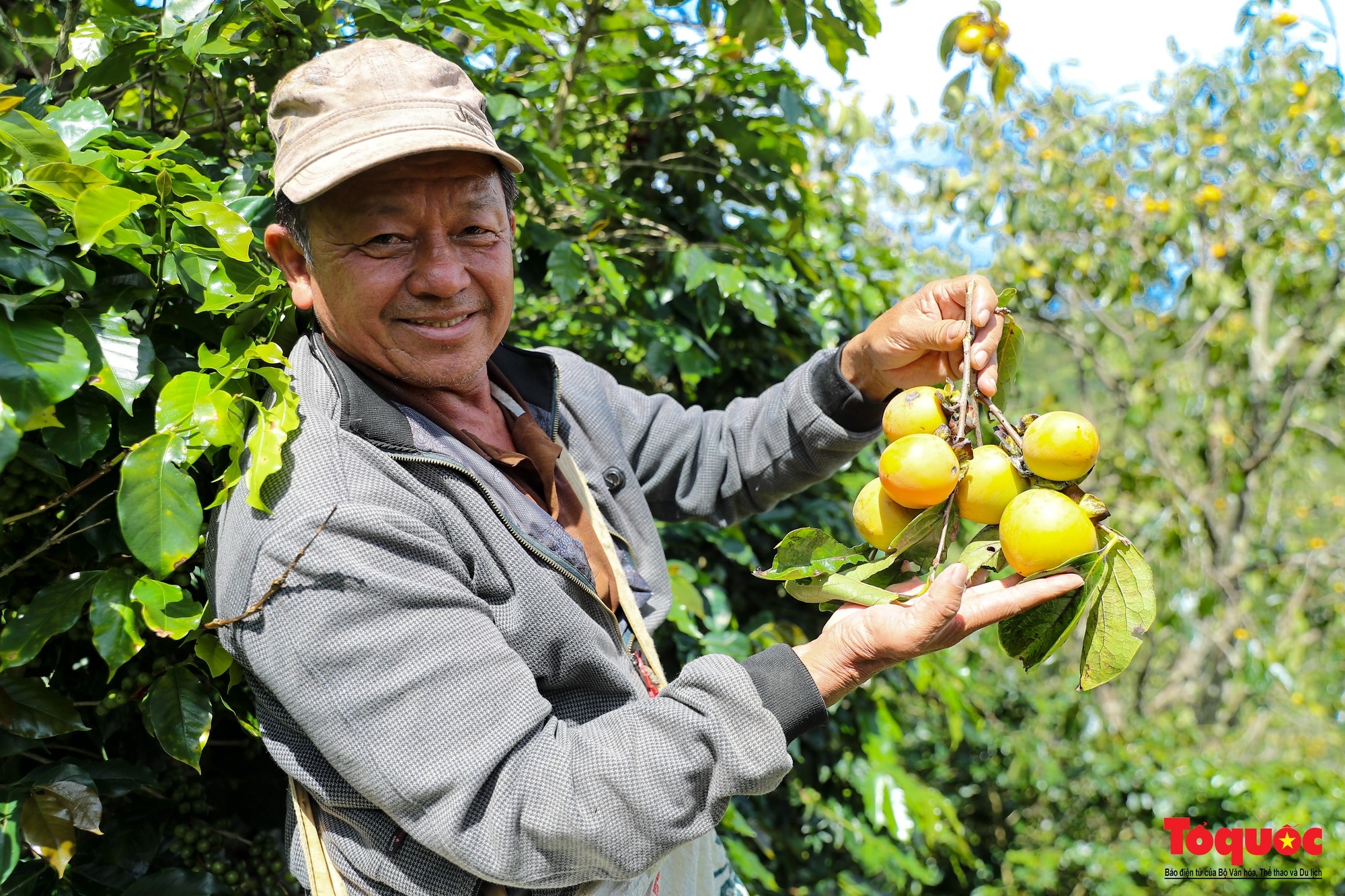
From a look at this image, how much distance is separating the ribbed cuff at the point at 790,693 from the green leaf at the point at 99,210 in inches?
38.2

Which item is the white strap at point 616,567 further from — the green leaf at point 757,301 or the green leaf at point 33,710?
the green leaf at point 757,301

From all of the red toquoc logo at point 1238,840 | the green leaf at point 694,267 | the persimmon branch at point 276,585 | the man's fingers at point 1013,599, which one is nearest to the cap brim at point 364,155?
the persimmon branch at point 276,585

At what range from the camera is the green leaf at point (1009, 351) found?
5.00 feet

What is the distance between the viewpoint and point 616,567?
1.61 metres

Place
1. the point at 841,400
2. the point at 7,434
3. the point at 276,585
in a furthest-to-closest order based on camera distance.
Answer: the point at 841,400
the point at 276,585
the point at 7,434

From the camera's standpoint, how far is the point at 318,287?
1.43 meters

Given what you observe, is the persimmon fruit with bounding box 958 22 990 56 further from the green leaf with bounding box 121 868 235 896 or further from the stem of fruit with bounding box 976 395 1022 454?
the green leaf with bounding box 121 868 235 896

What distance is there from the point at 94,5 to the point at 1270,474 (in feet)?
20.2

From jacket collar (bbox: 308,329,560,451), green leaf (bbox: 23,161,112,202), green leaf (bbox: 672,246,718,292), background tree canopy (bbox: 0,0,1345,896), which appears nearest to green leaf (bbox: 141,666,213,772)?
background tree canopy (bbox: 0,0,1345,896)

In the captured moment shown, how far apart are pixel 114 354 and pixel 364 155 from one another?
0.41 m

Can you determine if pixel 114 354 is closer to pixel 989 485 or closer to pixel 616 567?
pixel 616 567

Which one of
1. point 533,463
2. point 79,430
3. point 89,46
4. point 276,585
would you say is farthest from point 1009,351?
point 89,46

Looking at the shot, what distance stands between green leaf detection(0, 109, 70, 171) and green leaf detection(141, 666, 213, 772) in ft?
2.36

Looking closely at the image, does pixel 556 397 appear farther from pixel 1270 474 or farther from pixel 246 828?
pixel 1270 474
